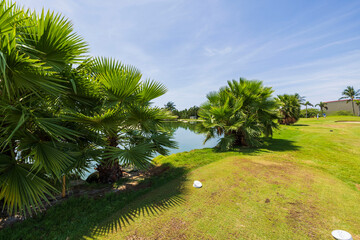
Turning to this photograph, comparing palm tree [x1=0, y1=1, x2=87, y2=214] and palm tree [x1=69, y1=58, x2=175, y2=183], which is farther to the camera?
palm tree [x1=69, y1=58, x2=175, y2=183]

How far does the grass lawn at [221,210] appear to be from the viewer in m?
2.44

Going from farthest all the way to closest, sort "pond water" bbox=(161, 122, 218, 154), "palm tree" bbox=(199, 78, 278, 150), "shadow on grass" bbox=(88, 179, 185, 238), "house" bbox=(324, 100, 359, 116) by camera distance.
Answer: "house" bbox=(324, 100, 359, 116)
"palm tree" bbox=(199, 78, 278, 150)
"pond water" bbox=(161, 122, 218, 154)
"shadow on grass" bbox=(88, 179, 185, 238)

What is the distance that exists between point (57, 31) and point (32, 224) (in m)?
3.62

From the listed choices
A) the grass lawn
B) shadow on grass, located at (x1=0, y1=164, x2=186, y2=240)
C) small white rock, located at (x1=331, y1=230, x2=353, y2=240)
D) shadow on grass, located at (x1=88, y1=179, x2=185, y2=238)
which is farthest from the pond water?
small white rock, located at (x1=331, y1=230, x2=353, y2=240)

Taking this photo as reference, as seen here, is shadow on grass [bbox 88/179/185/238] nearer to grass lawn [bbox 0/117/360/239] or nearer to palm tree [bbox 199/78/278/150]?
grass lawn [bbox 0/117/360/239]

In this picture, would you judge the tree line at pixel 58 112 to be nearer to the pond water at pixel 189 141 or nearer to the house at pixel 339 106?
the pond water at pixel 189 141

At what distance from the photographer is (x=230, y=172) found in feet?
16.0

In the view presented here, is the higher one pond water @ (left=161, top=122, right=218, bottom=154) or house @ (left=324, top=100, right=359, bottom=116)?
house @ (left=324, top=100, right=359, bottom=116)

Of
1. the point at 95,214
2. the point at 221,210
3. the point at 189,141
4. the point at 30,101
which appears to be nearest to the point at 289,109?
the point at 189,141

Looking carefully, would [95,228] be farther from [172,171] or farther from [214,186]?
[172,171]

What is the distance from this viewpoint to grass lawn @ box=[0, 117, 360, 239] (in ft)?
8.02

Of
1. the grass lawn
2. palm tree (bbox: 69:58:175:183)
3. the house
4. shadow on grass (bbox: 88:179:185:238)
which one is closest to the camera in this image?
the grass lawn

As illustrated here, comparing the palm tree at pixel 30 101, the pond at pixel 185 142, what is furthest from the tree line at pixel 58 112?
the pond at pixel 185 142

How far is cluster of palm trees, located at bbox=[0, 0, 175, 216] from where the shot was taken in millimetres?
2277
